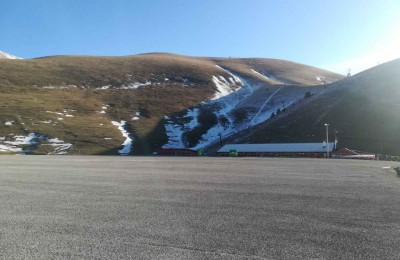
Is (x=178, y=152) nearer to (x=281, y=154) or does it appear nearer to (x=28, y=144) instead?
(x=281, y=154)

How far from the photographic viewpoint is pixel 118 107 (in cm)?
14738

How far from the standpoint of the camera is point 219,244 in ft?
31.5

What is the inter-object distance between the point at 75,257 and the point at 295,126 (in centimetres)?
10597

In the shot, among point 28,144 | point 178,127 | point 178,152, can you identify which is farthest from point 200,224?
point 178,127

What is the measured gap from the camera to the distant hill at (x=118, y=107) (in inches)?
4302

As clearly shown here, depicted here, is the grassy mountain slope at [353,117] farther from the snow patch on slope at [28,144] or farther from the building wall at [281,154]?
the snow patch on slope at [28,144]

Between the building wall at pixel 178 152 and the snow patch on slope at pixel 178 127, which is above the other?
the snow patch on slope at pixel 178 127

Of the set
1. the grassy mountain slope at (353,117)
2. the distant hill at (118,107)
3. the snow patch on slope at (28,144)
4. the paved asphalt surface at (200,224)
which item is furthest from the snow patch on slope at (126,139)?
the paved asphalt surface at (200,224)

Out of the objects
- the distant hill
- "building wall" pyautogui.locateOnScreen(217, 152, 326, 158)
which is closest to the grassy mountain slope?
"building wall" pyautogui.locateOnScreen(217, 152, 326, 158)

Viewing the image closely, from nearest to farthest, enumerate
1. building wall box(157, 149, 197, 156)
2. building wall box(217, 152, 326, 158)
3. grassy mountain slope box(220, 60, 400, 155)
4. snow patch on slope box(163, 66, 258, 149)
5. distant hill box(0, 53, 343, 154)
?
building wall box(217, 152, 326, 158) < grassy mountain slope box(220, 60, 400, 155) < building wall box(157, 149, 197, 156) < distant hill box(0, 53, 343, 154) < snow patch on slope box(163, 66, 258, 149)

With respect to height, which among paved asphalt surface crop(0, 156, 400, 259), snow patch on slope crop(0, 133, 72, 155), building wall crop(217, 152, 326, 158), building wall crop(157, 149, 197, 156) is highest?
snow patch on slope crop(0, 133, 72, 155)

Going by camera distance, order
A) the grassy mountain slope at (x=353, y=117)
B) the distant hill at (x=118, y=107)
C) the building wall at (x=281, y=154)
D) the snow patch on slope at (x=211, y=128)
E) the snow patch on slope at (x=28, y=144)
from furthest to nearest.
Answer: the snow patch on slope at (x=211, y=128)
the distant hill at (x=118, y=107)
the snow patch on slope at (x=28, y=144)
the grassy mountain slope at (x=353, y=117)
the building wall at (x=281, y=154)

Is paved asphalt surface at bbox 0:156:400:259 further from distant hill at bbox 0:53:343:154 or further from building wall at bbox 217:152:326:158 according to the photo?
distant hill at bbox 0:53:343:154

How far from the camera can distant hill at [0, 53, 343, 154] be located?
109281 mm
